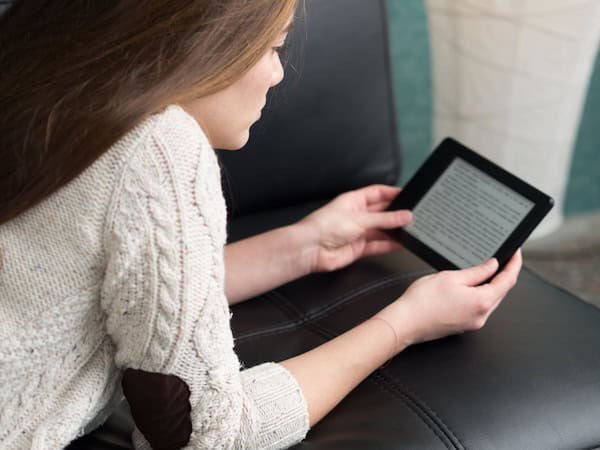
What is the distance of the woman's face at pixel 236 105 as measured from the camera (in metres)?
0.71

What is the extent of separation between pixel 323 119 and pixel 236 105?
440 millimetres

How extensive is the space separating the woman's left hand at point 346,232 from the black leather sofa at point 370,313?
0.02 meters

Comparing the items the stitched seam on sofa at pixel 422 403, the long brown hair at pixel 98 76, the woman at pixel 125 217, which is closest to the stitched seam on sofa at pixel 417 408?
the stitched seam on sofa at pixel 422 403

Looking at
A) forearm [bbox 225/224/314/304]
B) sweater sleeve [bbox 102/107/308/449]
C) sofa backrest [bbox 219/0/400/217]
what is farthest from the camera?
sofa backrest [bbox 219/0/400/217]

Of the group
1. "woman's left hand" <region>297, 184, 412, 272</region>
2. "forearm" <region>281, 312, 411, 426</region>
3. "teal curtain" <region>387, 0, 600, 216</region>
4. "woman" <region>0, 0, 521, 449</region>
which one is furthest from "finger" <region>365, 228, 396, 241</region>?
"teal curtain" <region>387, 0, 600, 216</region>

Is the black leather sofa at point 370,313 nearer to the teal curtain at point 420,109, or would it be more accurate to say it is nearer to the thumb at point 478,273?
the thumb at point 478,273

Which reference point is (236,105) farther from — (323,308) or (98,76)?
(323,308)

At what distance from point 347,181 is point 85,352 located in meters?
0.60

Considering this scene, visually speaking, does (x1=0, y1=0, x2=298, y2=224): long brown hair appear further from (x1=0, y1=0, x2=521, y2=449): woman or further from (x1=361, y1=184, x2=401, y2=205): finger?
(x1=361, y1=184, x2=401, y2=205): finger

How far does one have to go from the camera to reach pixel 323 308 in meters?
0.96

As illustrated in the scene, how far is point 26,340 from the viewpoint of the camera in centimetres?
67

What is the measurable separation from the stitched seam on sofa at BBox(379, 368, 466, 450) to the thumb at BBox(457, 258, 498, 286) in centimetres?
13

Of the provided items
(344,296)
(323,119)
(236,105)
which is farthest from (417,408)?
(323,119)

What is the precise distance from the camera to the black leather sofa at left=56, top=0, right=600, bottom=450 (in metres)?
0.77
